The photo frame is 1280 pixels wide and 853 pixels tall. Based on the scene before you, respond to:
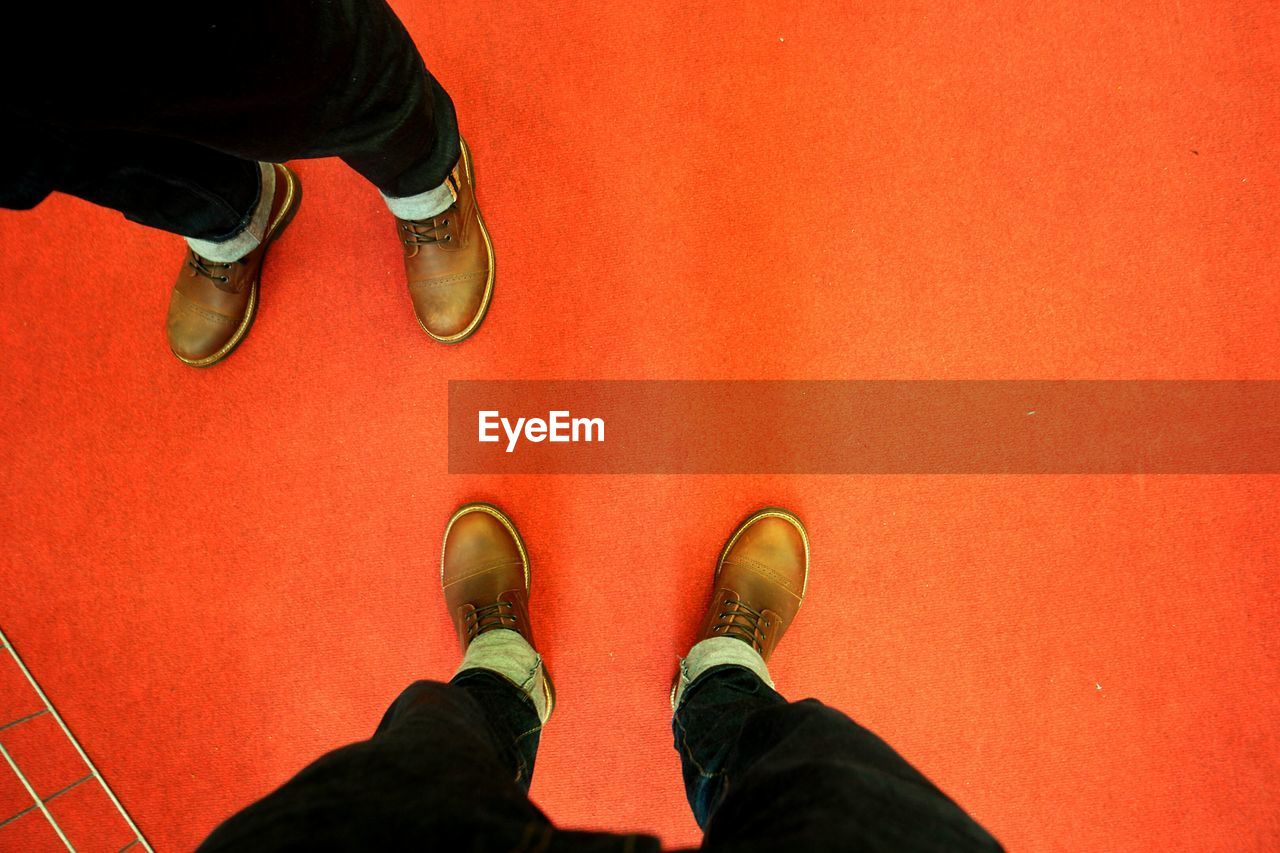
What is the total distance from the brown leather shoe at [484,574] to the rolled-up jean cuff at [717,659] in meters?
0.23

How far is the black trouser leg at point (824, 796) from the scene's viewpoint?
0.47 m

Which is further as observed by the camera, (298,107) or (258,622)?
(258,622)

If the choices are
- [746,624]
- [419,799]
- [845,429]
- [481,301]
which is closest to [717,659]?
[746,624]

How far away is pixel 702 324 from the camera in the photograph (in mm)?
1119

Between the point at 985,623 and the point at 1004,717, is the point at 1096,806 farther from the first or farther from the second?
the point at 985,623

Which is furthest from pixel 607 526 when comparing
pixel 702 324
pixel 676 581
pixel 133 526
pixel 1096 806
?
pixel 1096 806

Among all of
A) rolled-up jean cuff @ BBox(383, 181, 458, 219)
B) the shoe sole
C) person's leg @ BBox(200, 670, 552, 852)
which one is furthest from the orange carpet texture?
person's leg @ BBox(200, 670, 552, 852)

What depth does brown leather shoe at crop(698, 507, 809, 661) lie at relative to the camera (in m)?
1.04

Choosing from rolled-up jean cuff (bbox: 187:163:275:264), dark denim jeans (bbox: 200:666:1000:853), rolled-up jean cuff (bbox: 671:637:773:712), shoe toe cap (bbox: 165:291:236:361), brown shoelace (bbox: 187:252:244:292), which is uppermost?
rolled-up jean cuff (bbox: 187:163:275:264)

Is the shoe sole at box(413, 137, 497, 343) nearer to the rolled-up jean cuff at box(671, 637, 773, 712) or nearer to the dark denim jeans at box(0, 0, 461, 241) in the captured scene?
the dark denim jeans at box(0, 0, 461, 241)

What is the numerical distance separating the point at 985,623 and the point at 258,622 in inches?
50.3

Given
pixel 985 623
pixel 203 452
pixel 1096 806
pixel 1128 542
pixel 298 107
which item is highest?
pixel 298 107

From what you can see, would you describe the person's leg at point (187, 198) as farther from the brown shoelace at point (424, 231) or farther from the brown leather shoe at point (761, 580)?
Result: the brown leather shoe at point (761, 580)

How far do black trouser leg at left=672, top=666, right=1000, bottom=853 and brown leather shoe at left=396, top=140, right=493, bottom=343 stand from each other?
79 cm
